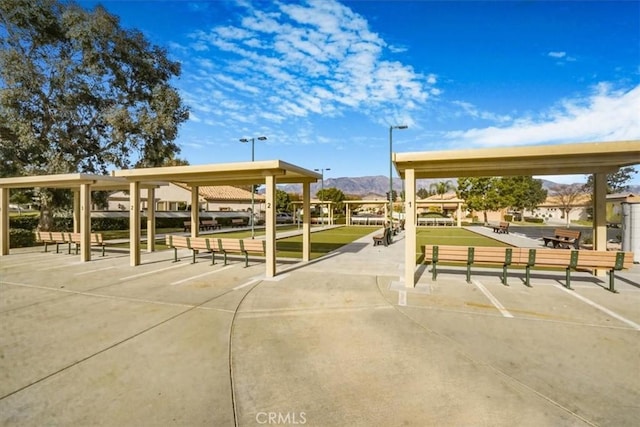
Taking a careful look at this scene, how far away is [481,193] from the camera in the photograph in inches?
1868

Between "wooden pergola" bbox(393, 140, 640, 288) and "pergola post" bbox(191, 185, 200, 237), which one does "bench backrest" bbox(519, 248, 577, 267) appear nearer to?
"wooden pergola" bbox(393, 140, 640, 288)

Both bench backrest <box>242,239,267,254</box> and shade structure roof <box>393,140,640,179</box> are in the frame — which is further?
bench backrest <box>242,239,267,254</box>

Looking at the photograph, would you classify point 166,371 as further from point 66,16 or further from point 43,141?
point 66,16

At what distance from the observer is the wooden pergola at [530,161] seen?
718 cm

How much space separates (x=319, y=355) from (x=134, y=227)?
969 cm

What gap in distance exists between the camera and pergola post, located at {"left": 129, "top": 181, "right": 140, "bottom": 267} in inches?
438

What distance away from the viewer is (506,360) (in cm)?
427

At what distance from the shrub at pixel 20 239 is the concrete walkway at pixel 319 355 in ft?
36.0

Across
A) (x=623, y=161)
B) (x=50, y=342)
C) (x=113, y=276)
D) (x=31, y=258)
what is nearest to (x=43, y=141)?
(x=31, y=258)

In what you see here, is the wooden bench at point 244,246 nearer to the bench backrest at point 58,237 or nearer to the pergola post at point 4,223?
the bench backrest at point 58,237

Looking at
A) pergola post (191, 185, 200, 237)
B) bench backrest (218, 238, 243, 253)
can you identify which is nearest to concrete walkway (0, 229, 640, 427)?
bench backrest (218, 238, 243, 253)

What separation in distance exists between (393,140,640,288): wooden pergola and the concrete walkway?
1749 millimetres

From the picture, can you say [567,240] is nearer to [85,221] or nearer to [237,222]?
[85,221]

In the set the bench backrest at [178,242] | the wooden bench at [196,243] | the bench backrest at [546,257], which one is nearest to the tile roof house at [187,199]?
the bench backrest at [178,242]
